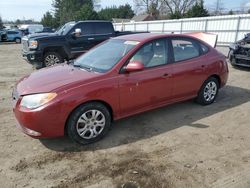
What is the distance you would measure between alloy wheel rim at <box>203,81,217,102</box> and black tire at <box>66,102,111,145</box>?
8.22 feet

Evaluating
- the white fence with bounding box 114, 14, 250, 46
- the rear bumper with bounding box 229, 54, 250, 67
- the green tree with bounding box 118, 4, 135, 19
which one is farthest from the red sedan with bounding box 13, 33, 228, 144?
the green tree with bounding box 118, 4, 135, 19

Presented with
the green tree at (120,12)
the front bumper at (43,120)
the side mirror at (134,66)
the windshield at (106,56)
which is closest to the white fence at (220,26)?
the windshield at (106,56)

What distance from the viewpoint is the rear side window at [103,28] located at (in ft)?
35.4

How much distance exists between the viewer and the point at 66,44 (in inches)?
386

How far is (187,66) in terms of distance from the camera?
4969 mm

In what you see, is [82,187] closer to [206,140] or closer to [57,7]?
[206,140]

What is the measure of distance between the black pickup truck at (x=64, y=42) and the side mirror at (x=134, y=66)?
612cm

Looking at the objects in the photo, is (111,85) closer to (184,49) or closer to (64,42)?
(184,49)

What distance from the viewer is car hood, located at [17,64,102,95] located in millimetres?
3715

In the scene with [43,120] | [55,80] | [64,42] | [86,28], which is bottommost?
[43,120]

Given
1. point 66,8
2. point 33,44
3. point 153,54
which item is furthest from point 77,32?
point 66,8

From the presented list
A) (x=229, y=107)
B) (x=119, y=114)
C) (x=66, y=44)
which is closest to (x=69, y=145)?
(x=119, y=114)

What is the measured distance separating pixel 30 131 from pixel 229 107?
4075mm

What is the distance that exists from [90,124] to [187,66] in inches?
89.4
